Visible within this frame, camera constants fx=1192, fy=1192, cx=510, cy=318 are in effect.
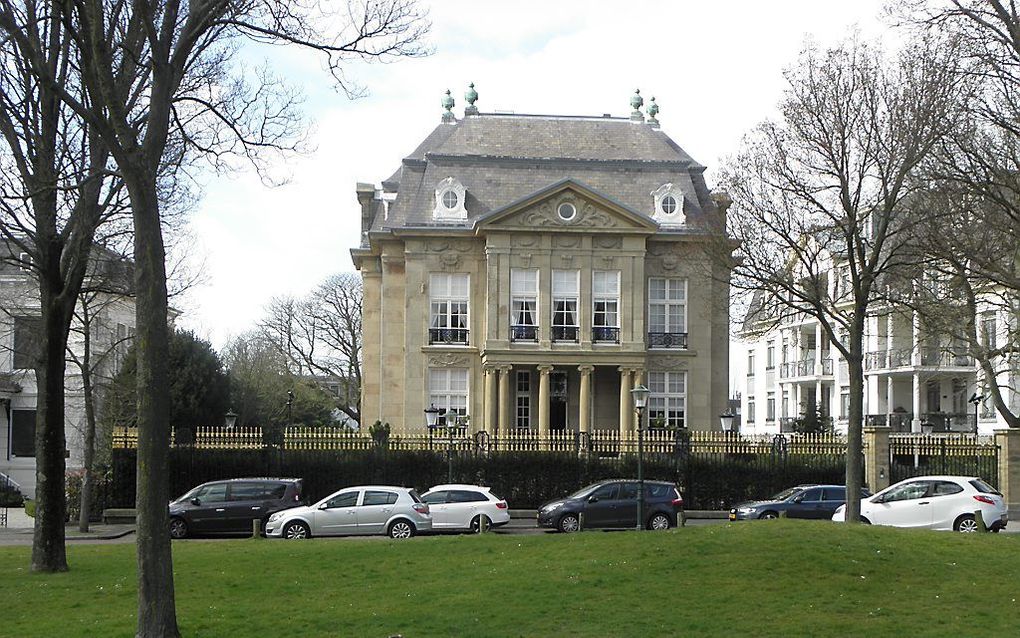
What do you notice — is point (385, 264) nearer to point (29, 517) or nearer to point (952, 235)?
point (29, 517)

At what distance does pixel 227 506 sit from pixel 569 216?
24357mm

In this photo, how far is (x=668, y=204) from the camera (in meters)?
52.7

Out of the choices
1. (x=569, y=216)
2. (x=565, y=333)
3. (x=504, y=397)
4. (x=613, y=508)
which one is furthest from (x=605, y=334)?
(x=613, y=508)

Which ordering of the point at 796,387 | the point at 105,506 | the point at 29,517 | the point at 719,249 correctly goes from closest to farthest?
the point at 719,249 → the point at 105,506 → the point at 29,517 → the point at 796,387

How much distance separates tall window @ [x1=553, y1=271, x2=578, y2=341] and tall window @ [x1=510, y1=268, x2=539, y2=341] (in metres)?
0.82

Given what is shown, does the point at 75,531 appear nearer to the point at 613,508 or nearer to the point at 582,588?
the point at 613,508

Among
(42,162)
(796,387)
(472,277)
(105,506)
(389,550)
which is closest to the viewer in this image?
(42,162)

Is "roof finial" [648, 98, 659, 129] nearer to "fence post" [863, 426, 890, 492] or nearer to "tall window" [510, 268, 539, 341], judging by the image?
"tall window" [510, 268, 539, 341]

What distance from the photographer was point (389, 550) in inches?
823

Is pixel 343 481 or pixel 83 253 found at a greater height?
pixel 83 253

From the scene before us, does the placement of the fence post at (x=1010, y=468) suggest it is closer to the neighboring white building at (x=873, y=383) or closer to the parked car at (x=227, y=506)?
the neighboring white building at (x=873, y=383)

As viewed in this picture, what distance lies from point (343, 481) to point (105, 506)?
282 inches

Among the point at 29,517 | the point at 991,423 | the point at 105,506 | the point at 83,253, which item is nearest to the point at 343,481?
the point at 105,506

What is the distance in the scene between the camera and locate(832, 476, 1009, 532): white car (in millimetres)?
28094
